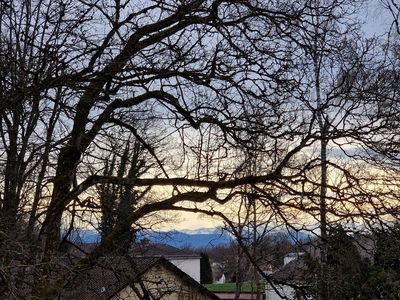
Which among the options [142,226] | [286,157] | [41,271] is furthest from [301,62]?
[41,271]

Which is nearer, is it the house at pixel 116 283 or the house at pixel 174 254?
the house at pixel 116 283

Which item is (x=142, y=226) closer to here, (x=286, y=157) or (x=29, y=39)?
(x=286, y=157)

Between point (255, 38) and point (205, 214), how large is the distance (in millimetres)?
2464

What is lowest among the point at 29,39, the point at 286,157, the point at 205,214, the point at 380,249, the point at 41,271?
the point at 41,271

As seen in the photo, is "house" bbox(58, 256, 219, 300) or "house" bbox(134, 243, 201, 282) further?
"house" bbox(134, 243, 201, 282)

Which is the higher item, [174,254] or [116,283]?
[174,254]

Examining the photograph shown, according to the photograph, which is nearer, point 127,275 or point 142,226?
point 127,275

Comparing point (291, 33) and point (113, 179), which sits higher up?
point (291, 33)

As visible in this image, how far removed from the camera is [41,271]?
546 centimetres

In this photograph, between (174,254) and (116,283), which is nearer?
(116,283)

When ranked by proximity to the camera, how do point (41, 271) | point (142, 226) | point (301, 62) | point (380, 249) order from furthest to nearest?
1. point (142, 226)
2. point (301, 62)
3. point (380, 249)
4. point (41, 271)

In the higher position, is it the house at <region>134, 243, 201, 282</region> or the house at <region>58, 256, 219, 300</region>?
the house at <region>134, 243, 201, 282</region>

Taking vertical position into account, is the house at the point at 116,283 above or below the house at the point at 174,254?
below

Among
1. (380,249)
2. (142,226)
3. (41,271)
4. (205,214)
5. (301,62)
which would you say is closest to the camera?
(41,271)
